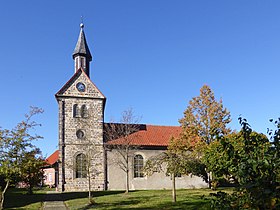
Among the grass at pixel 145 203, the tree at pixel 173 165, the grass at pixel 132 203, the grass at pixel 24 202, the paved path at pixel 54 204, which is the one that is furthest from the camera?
the grass at pixel 24 202

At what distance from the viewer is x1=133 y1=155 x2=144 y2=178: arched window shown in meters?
31.0

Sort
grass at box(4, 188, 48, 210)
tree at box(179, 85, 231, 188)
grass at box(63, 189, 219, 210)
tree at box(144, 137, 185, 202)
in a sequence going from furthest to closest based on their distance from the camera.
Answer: tree at box(179, 85, 231, 188) < grass at box(4, 188, 48, 210) < tree at box(144, 137, 185, 202) < grass at box(63, 189, 219, 210)

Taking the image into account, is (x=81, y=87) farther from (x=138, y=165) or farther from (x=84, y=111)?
(x=138, y=165)

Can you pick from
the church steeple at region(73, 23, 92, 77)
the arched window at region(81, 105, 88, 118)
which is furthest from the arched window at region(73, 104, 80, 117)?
the church steeple at region(73, 23, 92, 77)

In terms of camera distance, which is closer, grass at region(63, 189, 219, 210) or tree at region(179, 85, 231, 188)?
grass at region(63, 189, 219, 210)

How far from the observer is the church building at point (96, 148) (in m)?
29.3

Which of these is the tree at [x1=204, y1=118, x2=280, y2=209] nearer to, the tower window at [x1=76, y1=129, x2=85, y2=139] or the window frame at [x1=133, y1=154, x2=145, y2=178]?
the tower window at [x1=76, y1=129, x2=85, y2=139]

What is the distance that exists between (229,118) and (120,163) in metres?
12.0

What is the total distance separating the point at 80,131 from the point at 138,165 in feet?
23.7

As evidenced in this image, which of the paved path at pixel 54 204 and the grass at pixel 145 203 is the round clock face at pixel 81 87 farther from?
the grass at pixel 145 203

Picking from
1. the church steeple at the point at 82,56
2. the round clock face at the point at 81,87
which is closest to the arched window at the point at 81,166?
the round clock face at the point at 81,87

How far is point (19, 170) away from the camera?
12016 mm

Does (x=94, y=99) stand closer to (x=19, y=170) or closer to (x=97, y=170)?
(x=97, y=170)

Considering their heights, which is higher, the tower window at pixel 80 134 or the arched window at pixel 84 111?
the arched window at pixel 84 111
